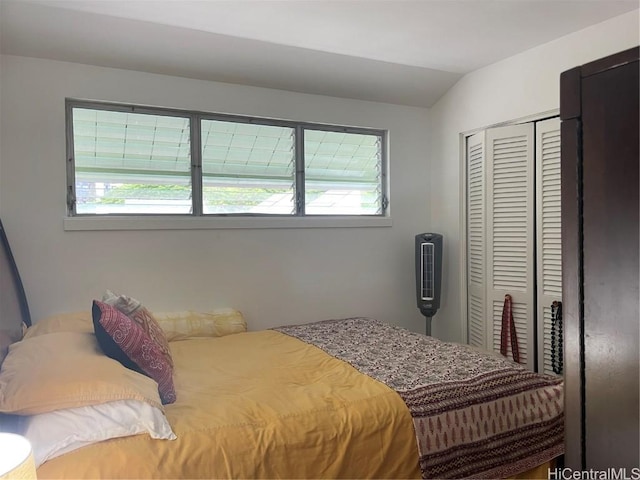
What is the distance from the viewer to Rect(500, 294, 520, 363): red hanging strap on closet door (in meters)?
3.08

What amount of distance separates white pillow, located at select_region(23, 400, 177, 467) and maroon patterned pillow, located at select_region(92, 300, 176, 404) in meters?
0.27

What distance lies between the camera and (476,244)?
3.44 meters

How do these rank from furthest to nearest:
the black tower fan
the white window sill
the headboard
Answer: the black tower fan, the white window sill, the headboard

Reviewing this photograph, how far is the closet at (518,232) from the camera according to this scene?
2.88 meters

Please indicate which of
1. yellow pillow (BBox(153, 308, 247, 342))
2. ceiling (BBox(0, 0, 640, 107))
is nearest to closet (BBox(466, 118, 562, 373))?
ceiling (BBox(0, 0, 640, 107))

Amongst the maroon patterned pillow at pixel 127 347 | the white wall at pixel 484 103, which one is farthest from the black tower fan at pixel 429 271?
the maroon patterned pillow at pixel 127 347

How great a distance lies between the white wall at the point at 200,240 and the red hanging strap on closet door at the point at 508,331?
0.87 meters

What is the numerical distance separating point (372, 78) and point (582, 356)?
3.03m

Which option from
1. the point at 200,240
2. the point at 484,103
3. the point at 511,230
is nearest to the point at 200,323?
the point at 200,240

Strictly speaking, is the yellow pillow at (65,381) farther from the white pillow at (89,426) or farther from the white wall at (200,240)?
the white wall at (200,240)

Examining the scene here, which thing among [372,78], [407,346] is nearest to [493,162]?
[372,78]

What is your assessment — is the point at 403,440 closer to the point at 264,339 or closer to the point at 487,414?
the point at 487,414

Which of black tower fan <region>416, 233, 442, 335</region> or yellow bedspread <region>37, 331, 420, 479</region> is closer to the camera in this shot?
yellow bedspread <region>37, 331, 420, 479</region>

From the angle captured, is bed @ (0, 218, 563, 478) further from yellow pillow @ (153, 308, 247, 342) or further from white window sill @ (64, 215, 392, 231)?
white window sill @ (64, 215, 392, 231)
